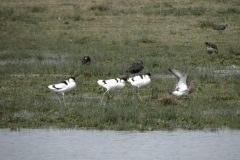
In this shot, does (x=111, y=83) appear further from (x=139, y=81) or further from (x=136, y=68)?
(x=136, y=68)

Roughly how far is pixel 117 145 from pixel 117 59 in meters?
9.68

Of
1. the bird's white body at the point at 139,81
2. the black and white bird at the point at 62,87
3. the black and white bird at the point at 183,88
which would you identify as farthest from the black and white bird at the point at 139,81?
the black and white bird at the point at 62,87

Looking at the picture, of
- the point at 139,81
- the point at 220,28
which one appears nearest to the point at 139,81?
the point at 139,81

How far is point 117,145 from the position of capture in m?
13.5

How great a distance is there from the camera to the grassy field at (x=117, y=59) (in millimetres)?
15102

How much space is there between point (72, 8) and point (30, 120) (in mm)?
22104

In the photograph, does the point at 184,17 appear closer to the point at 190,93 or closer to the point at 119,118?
the point at 190,93

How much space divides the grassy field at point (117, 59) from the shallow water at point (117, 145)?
1.24ft

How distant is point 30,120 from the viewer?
587 inches

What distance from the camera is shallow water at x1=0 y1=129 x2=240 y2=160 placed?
12.7 meters

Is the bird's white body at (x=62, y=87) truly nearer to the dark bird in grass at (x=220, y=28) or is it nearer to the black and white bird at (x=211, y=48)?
the black and white bird at (x=211, y=48)

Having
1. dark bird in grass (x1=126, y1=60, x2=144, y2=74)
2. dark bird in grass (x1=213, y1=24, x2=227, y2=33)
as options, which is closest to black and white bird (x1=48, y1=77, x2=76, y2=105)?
dark bird in grass (x1=126, y1=60, x2=144, y2=74)

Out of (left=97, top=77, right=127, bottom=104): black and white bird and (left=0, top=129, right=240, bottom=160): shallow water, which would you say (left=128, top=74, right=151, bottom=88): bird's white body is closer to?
(left=97, top=77, right=127, bottom=104): black and white bird

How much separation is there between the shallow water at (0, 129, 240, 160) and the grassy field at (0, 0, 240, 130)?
0.38 m
